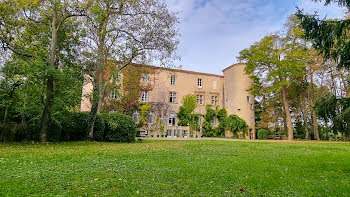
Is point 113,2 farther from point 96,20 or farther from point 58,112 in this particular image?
point 58,112

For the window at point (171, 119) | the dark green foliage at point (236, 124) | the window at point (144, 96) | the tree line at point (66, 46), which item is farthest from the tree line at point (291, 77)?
the window at point (144, 96)

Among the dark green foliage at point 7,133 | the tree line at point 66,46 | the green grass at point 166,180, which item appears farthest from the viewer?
the dark green foliage at point 7,133

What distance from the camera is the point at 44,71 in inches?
370

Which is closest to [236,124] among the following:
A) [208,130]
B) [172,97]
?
[208,130]

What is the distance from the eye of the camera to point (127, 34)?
532 inches

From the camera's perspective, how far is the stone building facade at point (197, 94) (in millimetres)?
26484

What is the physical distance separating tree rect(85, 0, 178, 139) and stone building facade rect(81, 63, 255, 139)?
463 inches

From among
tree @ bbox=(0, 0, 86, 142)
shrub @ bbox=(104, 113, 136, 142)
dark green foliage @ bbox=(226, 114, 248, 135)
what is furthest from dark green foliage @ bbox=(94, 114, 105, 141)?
dark green foliage @ bbox=(226, 114, 248, 135)

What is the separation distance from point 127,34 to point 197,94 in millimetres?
17471

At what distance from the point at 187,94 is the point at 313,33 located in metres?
23.9

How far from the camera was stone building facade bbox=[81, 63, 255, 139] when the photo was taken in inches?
1043

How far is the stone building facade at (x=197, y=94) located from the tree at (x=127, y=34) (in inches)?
463

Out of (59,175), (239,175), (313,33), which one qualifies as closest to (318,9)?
(313,33)

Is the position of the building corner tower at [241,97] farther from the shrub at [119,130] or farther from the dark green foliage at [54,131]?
the dark green foliage at [54,131]
